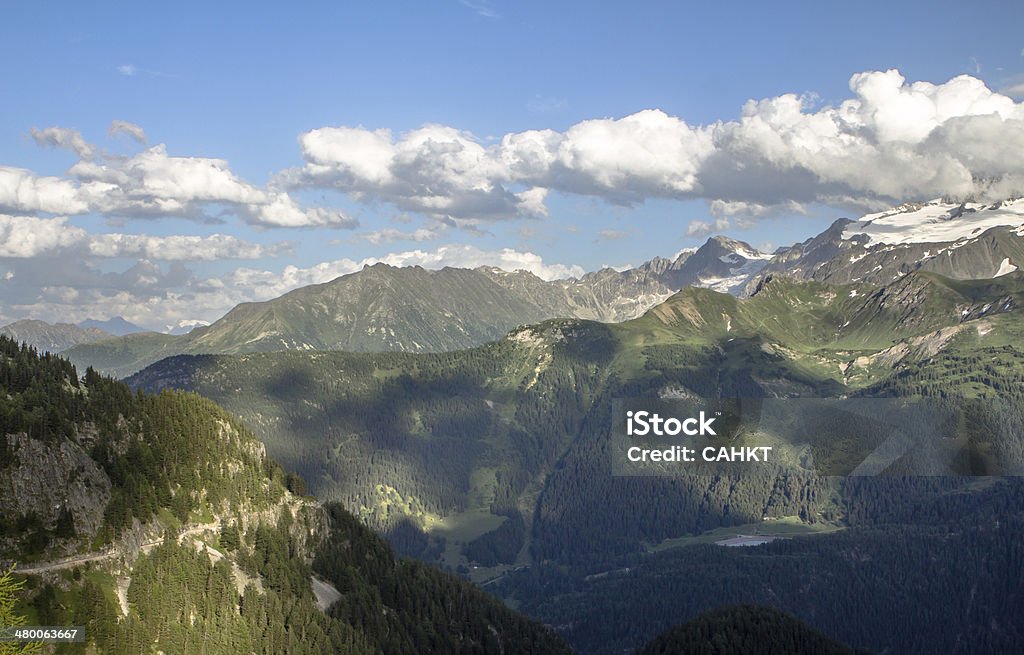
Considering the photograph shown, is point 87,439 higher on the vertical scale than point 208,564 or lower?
higher

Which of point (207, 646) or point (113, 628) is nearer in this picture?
point (113, 628)

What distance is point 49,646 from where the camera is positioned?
15862cm

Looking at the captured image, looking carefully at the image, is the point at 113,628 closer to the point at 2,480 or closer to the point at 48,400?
the point at 2,480

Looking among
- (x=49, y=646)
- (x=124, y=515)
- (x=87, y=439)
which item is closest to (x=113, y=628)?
(x=49, y=646)

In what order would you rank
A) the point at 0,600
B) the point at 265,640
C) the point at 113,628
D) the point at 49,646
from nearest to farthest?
the point at 0,600 → the point at 49,646 → the point at 113,628 → the point at 265,640

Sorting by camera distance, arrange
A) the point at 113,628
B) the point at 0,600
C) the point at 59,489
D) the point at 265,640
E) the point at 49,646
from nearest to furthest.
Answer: the point at 0,600 → the point at 49,646 → the point at 113,628 → the point at 59,489 → the point at 265,640

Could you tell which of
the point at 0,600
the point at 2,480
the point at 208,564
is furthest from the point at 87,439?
the point at 0,600

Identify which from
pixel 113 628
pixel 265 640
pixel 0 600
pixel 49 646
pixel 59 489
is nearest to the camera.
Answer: pixel 0 600

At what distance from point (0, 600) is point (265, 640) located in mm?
132898

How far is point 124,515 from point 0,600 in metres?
124

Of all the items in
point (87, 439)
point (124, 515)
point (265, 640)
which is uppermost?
point (87, 439)

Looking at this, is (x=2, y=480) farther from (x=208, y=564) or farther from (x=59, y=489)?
(x=208, y=564)

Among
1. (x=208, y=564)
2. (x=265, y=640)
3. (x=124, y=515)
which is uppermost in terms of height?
(x=124, y=515)

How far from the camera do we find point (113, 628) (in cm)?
16975
